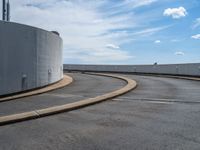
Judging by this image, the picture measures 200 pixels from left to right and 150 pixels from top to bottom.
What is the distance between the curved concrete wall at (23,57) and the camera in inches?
553

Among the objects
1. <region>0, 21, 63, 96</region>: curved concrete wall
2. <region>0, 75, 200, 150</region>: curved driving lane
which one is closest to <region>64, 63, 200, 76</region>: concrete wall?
<region>0, 21, 63, 96</region>: curved concrete wall

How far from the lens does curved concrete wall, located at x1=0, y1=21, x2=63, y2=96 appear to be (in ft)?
46.1

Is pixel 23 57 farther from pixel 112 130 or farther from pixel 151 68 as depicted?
pixel 151 68

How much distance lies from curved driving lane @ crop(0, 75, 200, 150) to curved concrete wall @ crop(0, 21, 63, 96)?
5294 mm

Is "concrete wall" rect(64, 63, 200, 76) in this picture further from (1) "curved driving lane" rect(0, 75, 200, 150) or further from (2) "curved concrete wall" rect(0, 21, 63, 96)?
(1) "curved driving lane" rect(0, 75, 200, 150)

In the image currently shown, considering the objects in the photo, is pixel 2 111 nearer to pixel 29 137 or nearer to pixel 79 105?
pixel 79 105

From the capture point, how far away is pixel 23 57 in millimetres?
15281

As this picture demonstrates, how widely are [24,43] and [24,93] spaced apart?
88.1 inches

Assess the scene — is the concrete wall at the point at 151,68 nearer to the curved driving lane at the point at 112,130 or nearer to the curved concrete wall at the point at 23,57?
the curved concrete wall at the point at 23,57

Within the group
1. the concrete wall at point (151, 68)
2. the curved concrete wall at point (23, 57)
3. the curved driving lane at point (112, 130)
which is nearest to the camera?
the curved driving lane at point (112, 130)

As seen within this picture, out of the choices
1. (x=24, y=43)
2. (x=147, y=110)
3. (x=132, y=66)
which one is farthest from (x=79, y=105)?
(x=132, y=66)

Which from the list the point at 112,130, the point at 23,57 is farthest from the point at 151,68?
the point at 112,130

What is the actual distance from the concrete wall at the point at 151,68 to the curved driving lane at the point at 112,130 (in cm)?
2086

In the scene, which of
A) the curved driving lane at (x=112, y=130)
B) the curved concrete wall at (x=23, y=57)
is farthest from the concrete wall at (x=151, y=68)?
the curved driving lane at (x=112, y=130)
